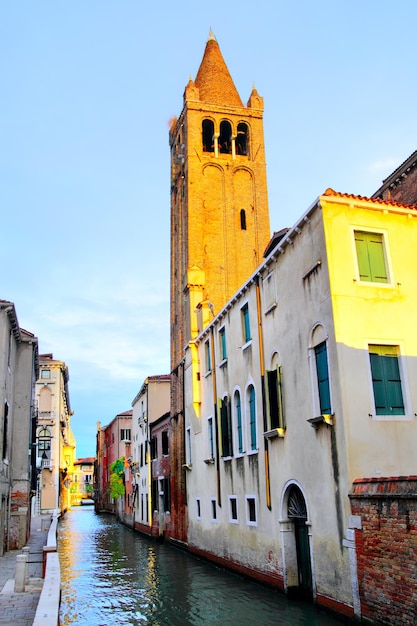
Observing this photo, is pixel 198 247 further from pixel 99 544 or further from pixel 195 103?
pixel 99 544

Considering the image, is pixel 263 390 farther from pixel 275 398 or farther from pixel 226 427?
pixel 226 427

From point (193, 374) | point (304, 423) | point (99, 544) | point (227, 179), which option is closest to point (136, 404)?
point (99, 544)

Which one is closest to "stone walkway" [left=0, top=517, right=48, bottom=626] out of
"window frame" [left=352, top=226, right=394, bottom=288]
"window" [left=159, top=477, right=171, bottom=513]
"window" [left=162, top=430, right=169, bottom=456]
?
"window frame" [left=352, top=226, right=394, bottom=288]

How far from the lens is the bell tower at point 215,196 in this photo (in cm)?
3288

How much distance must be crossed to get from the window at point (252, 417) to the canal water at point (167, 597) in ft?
12.1

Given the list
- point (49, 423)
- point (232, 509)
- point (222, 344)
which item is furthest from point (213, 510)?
point (49, 423)

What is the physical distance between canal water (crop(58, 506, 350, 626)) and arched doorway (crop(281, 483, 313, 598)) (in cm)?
43

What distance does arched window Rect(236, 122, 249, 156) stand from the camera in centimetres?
3725

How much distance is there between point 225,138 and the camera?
1468 inches

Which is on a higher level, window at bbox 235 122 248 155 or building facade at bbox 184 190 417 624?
window at bbox 235 122 248 155

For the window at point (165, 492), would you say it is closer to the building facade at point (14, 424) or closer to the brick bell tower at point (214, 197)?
the brick bell tower at point (214, 197)

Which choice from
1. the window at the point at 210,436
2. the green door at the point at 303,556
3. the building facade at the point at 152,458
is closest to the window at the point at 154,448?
the building facade at the point at 152,458

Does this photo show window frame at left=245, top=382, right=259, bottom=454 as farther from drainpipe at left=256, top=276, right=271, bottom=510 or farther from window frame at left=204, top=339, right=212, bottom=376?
window frame at left=204, top=339, right=212, bottom=376

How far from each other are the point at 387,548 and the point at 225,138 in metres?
31.2
